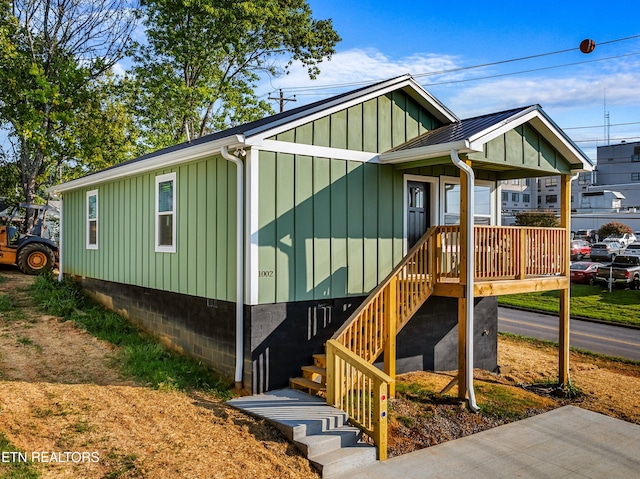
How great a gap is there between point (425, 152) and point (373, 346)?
10.5 feet

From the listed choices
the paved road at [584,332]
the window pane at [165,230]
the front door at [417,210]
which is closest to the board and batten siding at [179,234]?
the window pane at [165,230]

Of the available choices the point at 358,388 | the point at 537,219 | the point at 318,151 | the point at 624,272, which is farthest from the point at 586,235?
the point at 358,388

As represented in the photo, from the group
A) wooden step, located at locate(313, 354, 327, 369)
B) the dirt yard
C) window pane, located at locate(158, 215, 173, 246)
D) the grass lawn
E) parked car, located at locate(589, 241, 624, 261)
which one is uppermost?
window pane, located at locate(158, 215, 173, 246)

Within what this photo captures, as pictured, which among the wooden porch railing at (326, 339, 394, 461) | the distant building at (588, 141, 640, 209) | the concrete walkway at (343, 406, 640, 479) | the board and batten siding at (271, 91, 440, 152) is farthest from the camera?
the distant building at (588, 141, 640, 209)

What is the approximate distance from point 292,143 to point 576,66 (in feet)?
62.5

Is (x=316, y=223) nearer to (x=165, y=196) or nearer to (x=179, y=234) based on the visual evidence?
(x=179, y=234)

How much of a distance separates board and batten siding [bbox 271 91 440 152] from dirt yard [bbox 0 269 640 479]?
419 centimetres

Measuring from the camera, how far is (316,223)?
27.7 ft

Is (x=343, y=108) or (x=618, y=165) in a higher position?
(x=618, y=165)

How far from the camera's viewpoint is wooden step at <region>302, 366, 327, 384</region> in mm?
7819

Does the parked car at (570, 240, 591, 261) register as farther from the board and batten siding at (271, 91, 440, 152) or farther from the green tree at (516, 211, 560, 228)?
the board and batten siding at (271, 91, 440, 152)

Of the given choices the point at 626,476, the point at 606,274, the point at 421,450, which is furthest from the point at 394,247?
the point at 606,274

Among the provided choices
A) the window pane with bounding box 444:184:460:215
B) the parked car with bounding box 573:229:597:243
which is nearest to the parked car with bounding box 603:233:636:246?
the parked car with bounding box 573:229:597:243
